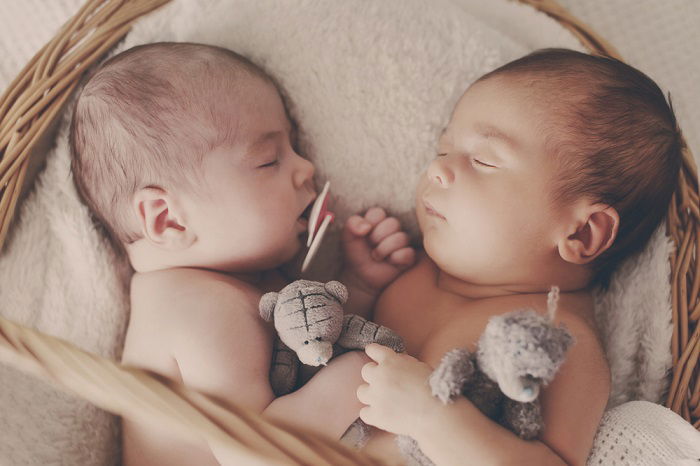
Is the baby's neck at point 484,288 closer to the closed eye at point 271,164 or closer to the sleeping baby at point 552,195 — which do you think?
the sleeping baby at point 552,195

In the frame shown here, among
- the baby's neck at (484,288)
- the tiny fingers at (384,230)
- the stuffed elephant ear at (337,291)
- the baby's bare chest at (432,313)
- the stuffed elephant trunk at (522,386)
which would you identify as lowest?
the baby's bare chest at (432,313)

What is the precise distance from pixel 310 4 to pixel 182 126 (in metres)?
0.43

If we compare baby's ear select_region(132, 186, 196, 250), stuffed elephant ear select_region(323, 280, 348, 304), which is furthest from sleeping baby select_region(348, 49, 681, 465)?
baby's ear select_region(132, 186, 196, 250)

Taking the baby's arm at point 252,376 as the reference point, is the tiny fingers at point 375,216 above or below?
above

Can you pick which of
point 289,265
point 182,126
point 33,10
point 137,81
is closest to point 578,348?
point 289,265

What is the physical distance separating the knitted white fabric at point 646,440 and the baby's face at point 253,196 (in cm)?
62

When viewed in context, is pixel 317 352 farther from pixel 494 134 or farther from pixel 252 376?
pixel 494 134

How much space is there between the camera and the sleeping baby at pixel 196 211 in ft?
3.11

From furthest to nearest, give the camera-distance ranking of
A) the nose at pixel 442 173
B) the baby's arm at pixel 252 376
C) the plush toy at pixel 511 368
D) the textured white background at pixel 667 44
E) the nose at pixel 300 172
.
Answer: the textured white background at pixel 667 44, the nose at pixel 300 172, the nose at pixel 442 173, the baby's arm at pixel 252 376, the plush toy at pixel 511 368

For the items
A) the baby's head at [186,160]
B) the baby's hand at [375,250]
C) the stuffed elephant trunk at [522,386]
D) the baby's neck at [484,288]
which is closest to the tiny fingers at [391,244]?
the baby's hand at [375,250]

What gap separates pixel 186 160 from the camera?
40.7 inches

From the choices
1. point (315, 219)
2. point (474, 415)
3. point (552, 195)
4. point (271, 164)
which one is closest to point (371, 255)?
point (315, 219)

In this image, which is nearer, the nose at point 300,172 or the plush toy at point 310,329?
the plush toy at point 310,329

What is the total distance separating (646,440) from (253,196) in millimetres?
739
